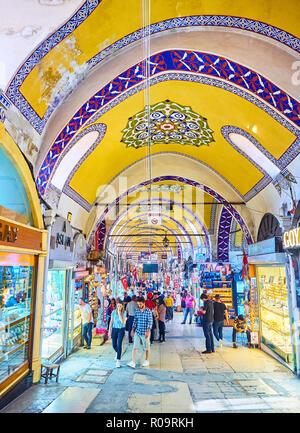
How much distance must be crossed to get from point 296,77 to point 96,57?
3176mm

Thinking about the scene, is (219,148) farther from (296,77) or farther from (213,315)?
(213,315)

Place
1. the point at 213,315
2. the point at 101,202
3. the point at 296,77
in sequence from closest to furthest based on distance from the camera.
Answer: the point at 296,77 → the point at 213,315 → the point at 101,202

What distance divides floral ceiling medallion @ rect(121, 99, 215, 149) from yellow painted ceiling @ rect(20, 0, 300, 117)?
2.31 m

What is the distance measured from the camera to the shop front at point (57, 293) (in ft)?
20.1

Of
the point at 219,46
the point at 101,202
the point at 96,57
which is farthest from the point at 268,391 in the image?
the point at 101,202

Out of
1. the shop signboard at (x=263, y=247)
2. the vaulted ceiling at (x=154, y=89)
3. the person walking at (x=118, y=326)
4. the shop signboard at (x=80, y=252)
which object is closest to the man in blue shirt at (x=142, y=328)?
the person walking at (x=118, y=326)

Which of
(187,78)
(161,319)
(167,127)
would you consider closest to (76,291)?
(161,319)

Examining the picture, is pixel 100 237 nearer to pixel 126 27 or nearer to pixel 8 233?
pixel 8 233

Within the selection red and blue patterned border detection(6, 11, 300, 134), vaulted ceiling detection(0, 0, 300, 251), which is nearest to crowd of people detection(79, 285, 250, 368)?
vaulted ceiling detection(0, 0, 300, 251)

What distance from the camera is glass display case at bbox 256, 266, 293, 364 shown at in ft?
22.0

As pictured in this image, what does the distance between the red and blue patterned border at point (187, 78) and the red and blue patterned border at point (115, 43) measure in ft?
1.93

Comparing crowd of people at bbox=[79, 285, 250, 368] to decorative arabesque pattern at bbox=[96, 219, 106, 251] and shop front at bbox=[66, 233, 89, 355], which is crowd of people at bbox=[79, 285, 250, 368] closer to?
shop front at bbox=[66, 233, 89, 355]

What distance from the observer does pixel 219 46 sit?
4867mm

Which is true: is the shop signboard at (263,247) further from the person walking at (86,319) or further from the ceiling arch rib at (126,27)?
the person walking at (86,319)
